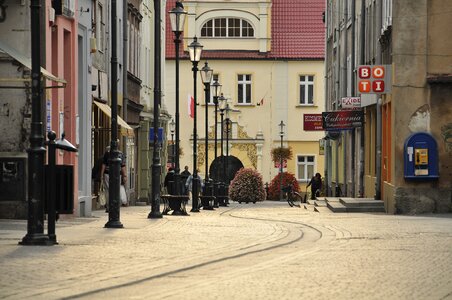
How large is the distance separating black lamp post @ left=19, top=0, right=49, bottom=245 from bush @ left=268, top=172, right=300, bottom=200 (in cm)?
5432

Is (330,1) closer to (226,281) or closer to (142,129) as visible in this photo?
(142,129)

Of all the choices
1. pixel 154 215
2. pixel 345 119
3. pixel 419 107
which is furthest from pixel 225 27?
pixel 154 215

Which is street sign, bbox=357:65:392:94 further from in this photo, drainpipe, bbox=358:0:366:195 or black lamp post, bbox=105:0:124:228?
black lamp post, bbox=105:0:124:228

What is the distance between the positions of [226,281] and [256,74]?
73305mm

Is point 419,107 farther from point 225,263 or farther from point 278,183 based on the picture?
point 278,183

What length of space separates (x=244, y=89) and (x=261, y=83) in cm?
124

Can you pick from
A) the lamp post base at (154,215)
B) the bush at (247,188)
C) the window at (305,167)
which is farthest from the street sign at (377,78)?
the window at (305,167)

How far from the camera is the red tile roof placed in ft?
282

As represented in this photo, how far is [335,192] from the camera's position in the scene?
60.2 meters

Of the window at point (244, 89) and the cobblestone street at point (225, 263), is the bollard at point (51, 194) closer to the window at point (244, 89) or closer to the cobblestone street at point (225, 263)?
the cobblestone street at point (225, 263)

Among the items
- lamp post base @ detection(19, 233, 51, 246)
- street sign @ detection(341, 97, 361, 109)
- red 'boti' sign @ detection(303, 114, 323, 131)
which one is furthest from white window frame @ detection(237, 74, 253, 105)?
lamp post base @ detection(19, 233, 51, 246)

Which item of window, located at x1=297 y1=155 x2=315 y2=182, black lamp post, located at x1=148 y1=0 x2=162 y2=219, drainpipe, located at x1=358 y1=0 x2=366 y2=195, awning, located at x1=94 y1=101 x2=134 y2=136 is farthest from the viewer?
window, located at x1=297 y1=155 x2=315 y2=182

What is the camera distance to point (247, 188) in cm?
6719

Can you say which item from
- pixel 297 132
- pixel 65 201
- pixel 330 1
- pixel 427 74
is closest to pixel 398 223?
pixel 427 74
